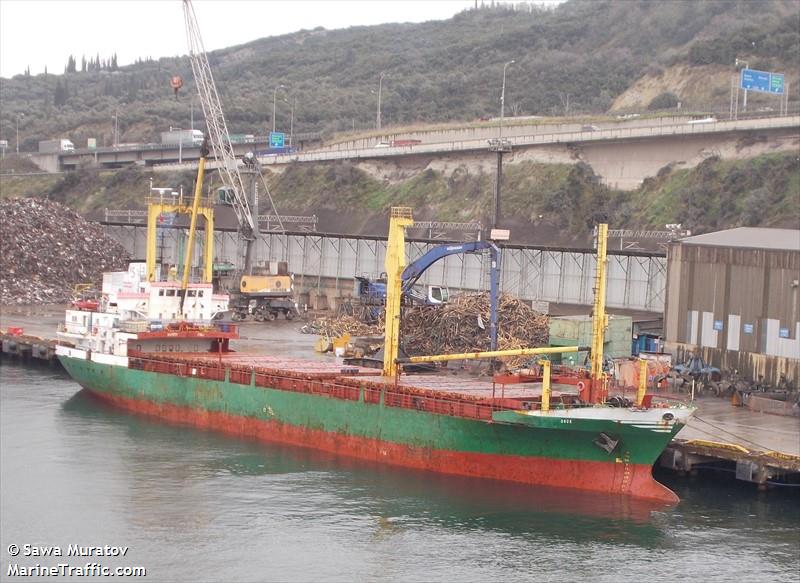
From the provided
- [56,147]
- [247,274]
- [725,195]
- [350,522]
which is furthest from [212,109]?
[56,147]

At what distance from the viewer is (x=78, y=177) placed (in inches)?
4860

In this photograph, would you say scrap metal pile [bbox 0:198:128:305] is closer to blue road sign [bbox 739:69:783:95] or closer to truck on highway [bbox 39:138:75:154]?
blue road sign [bbox 739:69:783:95]

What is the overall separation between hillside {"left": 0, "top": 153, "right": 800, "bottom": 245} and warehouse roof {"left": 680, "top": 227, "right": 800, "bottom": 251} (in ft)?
48.3

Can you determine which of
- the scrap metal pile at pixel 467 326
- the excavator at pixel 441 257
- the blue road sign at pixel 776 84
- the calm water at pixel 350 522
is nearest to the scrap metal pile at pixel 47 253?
the excavator at pixel 441 257

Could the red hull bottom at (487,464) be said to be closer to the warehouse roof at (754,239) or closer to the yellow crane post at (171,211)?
the warehouse roof at (754,239)

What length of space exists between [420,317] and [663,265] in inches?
497

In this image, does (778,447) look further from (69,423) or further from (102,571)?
(69,423)

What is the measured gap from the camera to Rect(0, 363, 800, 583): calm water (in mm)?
28516

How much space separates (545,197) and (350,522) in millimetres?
53953

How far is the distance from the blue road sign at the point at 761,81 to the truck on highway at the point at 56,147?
81856 millimetres

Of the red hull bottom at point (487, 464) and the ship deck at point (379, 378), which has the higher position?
the ship deck at point (379, 378)

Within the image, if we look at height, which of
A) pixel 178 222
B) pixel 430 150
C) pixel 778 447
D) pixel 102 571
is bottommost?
pixel 102 571

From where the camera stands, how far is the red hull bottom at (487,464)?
34.3 metres

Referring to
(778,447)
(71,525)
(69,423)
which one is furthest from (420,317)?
(71,525)
